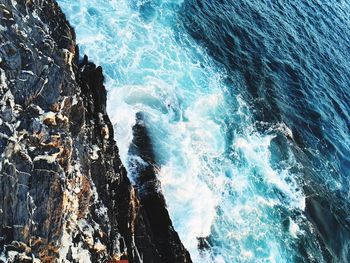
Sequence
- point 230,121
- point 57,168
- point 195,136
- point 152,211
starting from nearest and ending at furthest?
point 57,168 → point 152,211 → point 195,136 → point 230,121

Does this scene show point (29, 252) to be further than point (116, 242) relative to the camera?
No

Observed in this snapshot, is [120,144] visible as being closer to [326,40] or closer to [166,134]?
[166,134]

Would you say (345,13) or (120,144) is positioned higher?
(345,13)

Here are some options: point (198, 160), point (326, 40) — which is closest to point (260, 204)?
point (198, 160)

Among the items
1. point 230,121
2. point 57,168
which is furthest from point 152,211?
point 230,121

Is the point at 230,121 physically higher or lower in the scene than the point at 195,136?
higher

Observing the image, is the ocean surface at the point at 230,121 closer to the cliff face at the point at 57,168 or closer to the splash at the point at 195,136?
the splash at the point at 195,136

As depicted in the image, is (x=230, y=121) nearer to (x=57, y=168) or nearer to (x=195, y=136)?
(x=195, y=136)

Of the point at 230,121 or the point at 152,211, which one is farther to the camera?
the point at 230,121
